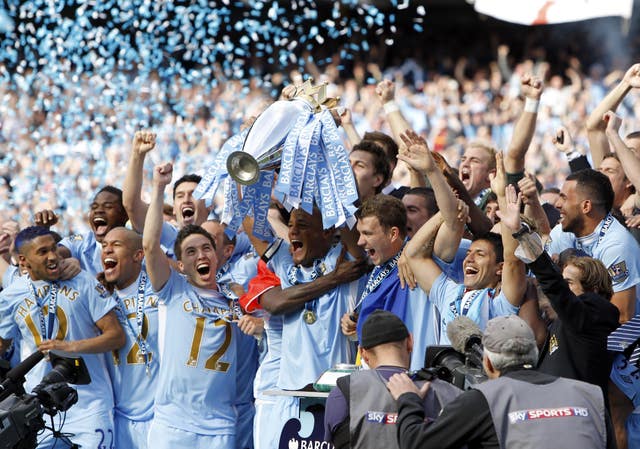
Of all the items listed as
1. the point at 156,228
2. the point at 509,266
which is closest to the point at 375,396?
the point at 509,266

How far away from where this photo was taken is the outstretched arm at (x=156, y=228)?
296 inches

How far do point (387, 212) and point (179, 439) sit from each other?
2197mm

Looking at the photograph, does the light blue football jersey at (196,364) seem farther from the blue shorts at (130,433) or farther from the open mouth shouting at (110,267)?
the open mouth shouting at (110,267)

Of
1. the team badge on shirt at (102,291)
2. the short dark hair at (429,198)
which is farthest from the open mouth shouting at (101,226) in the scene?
the short dark hair at (429,198)

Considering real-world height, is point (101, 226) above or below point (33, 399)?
above

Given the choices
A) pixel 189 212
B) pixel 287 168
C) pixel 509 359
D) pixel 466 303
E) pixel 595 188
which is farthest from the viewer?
pixel 189 212

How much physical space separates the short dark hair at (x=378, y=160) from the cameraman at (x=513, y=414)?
3.18 metres

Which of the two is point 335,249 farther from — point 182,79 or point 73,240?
point 182,79

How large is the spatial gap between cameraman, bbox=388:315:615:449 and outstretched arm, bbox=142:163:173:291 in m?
3.18

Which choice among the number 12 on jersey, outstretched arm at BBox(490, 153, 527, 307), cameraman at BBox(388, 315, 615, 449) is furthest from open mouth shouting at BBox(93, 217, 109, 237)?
cameraman at BBox(388, 315, 615, 449)

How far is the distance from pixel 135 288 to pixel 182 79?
12290 millimetres

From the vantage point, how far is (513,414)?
15.2ft

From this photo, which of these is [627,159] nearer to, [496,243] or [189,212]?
[496,243]

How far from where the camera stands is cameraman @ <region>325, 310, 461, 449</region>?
4898mm
